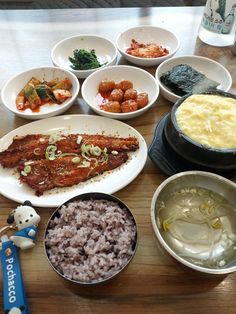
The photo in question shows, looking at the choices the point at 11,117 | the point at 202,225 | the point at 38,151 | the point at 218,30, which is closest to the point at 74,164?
the point at 38,151

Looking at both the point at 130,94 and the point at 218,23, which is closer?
the point at 130,94

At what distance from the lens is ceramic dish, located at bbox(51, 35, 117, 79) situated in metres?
1.89

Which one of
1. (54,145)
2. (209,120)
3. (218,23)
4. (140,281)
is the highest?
(218,23)

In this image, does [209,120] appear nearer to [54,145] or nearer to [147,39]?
[54,145]

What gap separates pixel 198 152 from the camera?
45.3 inches

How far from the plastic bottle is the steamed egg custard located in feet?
2.63

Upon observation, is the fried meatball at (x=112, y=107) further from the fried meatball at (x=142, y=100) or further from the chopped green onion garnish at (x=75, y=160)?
the chopped green onion garnish at (x=75, y=160)

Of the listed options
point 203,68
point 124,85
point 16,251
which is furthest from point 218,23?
point 16,251

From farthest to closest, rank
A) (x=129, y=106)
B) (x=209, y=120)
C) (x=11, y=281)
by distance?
1. (x=129, y=106)
2. (x=209, y=120)
3. (x=11, y=281)

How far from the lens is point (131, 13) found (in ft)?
7.63

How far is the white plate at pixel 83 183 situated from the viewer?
123 centimetres

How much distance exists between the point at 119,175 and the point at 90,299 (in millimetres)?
530

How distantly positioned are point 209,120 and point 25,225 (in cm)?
84

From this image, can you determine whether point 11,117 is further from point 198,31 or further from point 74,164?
point 198,31
